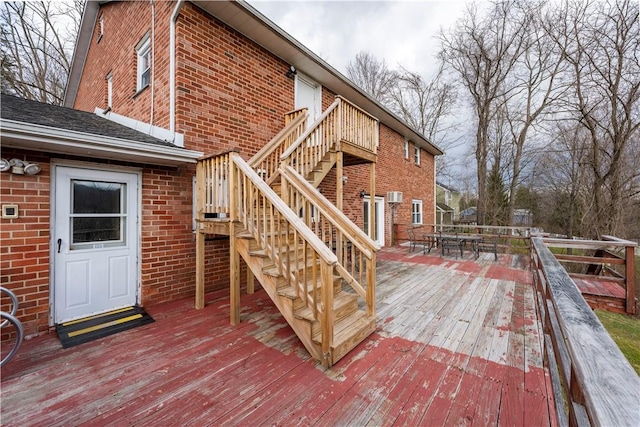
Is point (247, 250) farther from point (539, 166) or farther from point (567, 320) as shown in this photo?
point (539, 166)

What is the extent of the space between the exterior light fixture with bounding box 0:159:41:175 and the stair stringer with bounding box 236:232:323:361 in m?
2.59

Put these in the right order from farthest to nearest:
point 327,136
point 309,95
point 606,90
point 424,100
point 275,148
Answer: point 424,100
point 606,90
point 309,95
point 327,136
point 275,148

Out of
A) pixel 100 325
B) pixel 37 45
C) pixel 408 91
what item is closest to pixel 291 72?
pixel 100 325

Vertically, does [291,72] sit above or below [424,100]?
below

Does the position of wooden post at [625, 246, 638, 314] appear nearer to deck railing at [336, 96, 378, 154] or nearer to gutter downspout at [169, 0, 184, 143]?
deck railing at [336, 96, 378, 154]

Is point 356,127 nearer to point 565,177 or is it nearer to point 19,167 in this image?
point 19,167

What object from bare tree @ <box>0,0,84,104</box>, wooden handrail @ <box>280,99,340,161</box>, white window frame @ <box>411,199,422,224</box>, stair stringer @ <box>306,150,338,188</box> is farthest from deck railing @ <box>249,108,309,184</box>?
bare tree @ <box>0,0,84,104</box>

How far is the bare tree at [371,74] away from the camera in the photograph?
17609mm

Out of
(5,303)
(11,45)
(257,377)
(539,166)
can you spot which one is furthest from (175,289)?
(539,166)

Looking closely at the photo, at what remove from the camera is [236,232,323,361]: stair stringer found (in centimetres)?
265

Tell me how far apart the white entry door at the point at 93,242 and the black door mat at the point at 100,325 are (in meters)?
0.14

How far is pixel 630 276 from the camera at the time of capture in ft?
14.8

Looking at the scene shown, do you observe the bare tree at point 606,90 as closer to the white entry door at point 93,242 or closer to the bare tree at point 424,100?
the bare tree at point 424,100

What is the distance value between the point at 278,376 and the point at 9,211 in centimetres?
371
